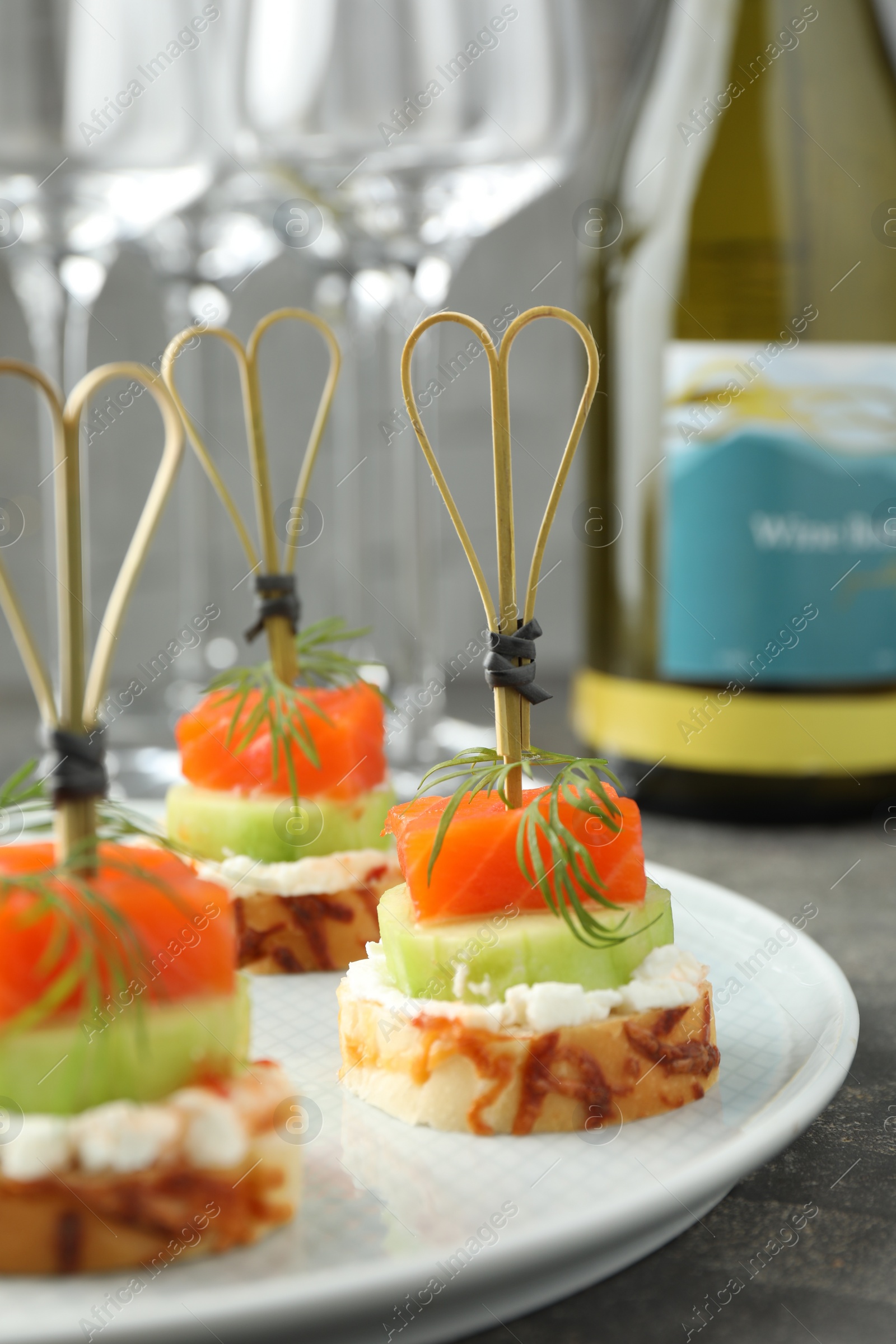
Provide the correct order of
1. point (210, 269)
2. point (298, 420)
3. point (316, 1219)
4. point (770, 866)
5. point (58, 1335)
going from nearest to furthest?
point (58, 1335) → point (316, 1219) → point (770, 866) → point (210, 269) → point (298, 420)

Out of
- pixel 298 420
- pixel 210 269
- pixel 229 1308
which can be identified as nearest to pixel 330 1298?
pixel 229 1308

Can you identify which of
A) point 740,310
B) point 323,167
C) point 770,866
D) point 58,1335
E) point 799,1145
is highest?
point 323,167

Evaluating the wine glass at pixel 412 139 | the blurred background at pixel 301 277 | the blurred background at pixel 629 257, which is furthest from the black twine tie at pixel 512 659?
the wine glass at pixel 412 139

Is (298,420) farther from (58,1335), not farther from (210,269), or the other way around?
(58,1335)

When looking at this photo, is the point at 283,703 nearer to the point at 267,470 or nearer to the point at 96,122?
the point at 267,470

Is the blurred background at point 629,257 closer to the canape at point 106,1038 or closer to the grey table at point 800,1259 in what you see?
the grey table at point 800,1259
